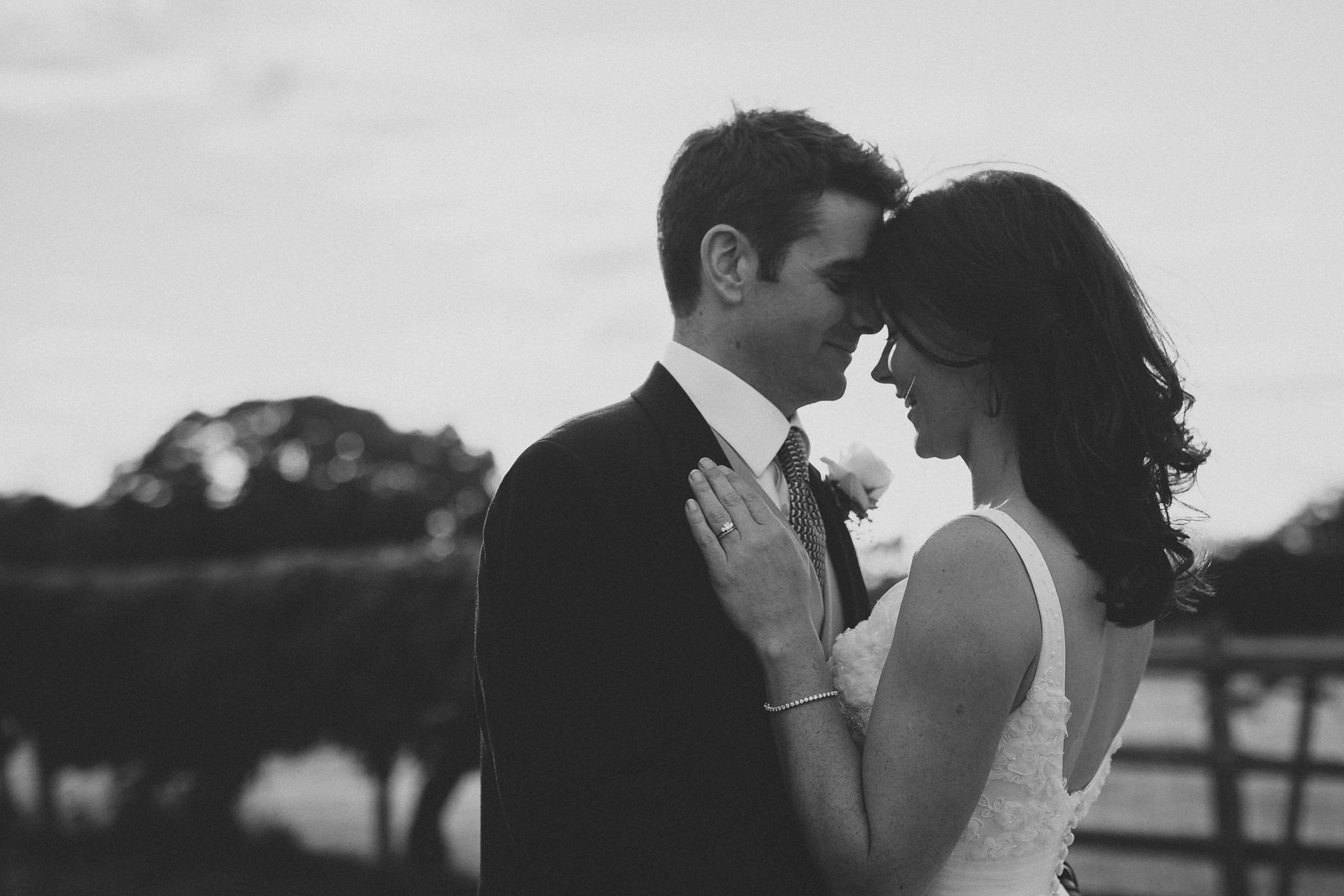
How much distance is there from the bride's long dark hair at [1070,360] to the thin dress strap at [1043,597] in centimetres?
16

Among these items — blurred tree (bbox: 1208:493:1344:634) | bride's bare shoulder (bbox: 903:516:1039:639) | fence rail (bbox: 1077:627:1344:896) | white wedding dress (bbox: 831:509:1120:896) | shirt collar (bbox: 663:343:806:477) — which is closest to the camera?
bride's bare shoulder (bbox: 903:516:1039:639)

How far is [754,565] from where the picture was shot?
247 centimetres

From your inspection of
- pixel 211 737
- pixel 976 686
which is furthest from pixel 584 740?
pixel 211 737

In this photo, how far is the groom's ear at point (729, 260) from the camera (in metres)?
2.86

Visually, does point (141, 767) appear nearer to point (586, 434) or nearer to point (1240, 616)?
point (586, 434)

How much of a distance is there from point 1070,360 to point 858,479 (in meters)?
1.03

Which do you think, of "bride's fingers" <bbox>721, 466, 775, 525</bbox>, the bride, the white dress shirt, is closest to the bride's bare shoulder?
the bride

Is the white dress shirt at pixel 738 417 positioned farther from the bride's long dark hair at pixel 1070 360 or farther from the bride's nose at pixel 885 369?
the bride's long dark hair at pixel 1070 360

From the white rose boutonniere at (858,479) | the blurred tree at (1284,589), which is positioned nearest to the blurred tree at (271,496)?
the blurred tree at (1284,589)

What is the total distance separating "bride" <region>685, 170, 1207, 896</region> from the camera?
224 cm

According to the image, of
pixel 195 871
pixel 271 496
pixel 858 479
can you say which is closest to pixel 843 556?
pixel 858 479

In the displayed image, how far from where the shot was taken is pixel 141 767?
1063 centimetres

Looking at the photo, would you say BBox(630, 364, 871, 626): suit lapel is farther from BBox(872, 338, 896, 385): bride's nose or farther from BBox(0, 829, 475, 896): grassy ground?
BBox(0, 829, 475, 896): grassy ground

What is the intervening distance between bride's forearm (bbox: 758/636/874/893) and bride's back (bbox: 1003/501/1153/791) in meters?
0.43
